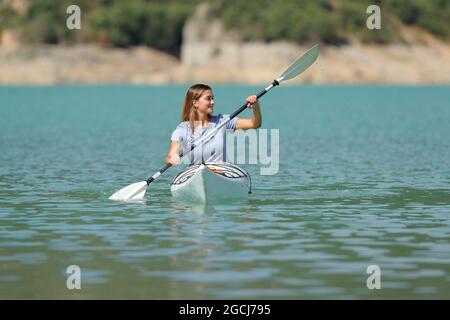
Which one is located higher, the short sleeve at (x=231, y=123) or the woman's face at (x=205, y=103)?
the woman's face at (x=205, y=103)

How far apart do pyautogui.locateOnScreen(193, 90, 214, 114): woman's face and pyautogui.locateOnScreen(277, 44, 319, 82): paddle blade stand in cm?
281

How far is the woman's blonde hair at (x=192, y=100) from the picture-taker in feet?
72.1

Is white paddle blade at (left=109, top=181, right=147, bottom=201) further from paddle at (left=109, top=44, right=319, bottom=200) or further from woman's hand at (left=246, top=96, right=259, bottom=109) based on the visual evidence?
woman's hand at (left=246, top=96, right=259, bottom=109)

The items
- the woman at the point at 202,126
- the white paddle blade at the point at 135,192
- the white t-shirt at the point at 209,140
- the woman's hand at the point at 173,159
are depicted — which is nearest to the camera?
the woman at the point at 202,126

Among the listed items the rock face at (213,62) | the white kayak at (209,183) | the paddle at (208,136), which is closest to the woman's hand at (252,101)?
the paddle at (208,136)

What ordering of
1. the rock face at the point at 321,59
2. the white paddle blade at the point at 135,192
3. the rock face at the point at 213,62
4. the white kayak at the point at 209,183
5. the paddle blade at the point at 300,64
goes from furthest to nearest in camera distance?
the rock face at the point at 213,62
the rock face at the point at 321,59
the paddle blade at the point at 300,64
the white paddle blade at the point at 135,192
the white kayak at the point at 209,183

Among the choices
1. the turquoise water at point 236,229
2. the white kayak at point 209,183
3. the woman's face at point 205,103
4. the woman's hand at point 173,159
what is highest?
the woman's face at point 205,103

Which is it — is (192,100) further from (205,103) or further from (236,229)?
(236,229)

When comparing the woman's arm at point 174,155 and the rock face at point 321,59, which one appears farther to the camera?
the rock face at point 321,59

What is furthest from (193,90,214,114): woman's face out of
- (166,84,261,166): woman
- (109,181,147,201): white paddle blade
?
(109,181,147,201): white paddle blade

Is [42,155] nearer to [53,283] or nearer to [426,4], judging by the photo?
[53,283]

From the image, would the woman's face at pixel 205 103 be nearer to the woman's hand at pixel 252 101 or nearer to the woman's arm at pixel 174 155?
the woman's hand at pixel 252 101

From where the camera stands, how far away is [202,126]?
890 inches

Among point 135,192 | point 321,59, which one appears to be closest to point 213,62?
point 321,59
